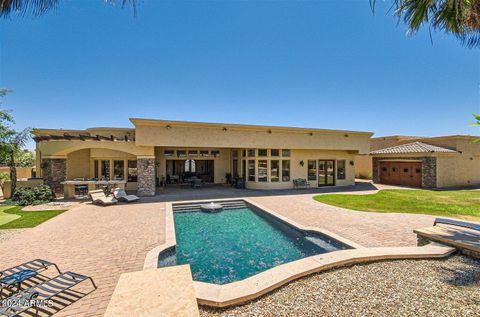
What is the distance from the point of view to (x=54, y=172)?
1438 cm

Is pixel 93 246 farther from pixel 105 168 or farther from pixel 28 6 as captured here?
pixel 105 168

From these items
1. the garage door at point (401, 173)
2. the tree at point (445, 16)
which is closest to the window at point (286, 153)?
the garage door at point (401, 173)

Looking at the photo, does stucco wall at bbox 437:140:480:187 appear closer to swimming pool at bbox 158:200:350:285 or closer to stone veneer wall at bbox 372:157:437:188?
stone veneer wall at bbox 372:157:437:188

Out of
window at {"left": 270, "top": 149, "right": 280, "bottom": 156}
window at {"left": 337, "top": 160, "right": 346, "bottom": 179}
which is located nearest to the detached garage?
window at {"left": 337, "top": 160, "right": 346, "bottom": 179}

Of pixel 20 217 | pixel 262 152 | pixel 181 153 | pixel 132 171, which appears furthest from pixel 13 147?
pixel 262 152

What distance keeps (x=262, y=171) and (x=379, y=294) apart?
45.8 ft

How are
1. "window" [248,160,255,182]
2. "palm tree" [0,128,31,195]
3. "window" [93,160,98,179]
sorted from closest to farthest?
1. "palm tree" [0,128,31,195]
2. "window" [93,160,98,179]
3. "window" [248,160,255,182]

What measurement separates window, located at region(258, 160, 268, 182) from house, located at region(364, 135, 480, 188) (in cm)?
1281

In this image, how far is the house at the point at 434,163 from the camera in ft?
59.8

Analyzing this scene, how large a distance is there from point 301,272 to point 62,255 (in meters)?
6.00

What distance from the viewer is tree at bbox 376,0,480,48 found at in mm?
4859

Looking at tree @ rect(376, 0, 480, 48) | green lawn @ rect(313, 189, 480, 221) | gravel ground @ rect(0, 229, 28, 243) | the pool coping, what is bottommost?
green lawn @ rect(313, 189, 480, 221)

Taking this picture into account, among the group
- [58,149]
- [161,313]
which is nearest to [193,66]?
[58,149]

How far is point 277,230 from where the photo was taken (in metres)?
8.29
